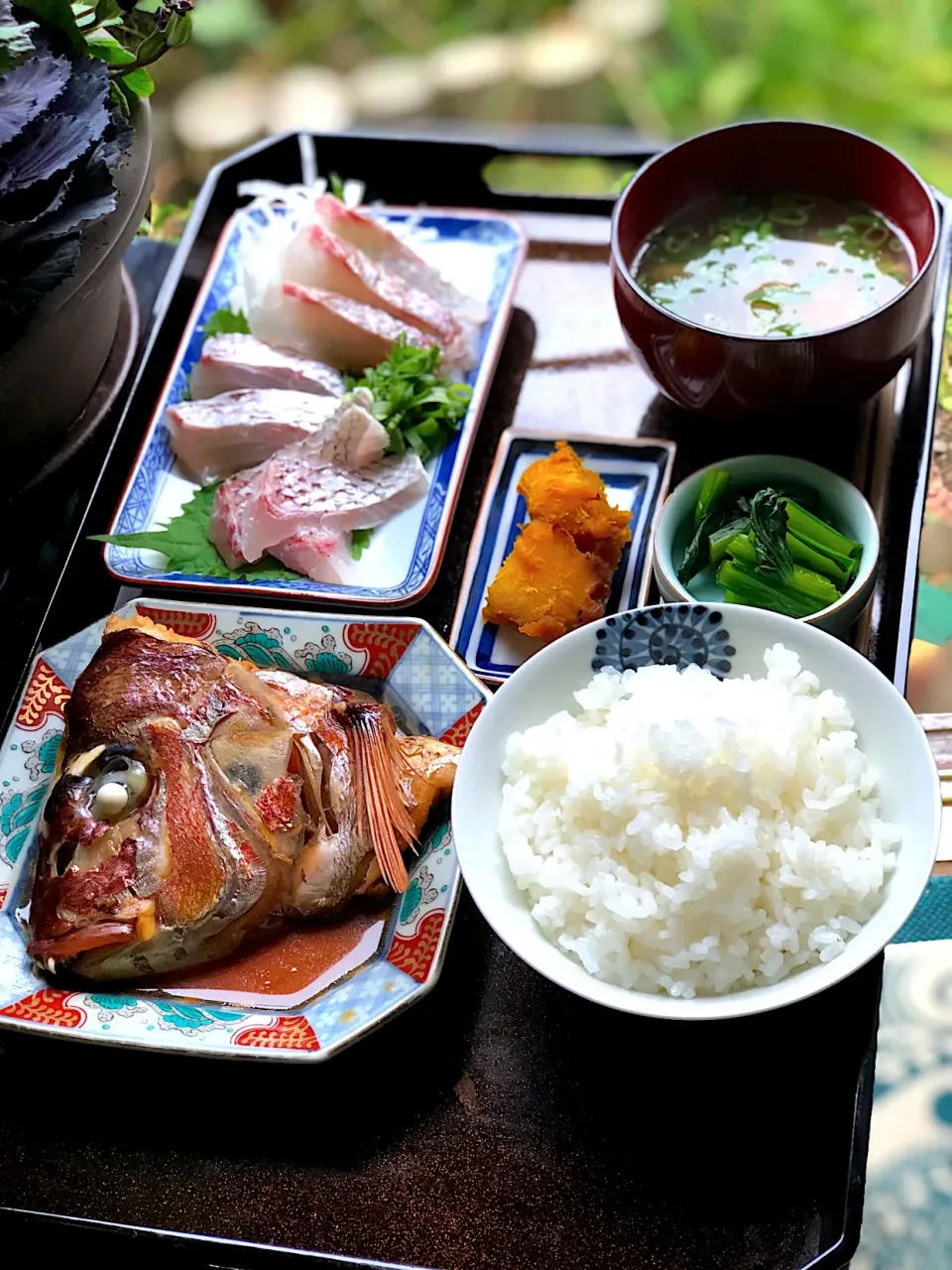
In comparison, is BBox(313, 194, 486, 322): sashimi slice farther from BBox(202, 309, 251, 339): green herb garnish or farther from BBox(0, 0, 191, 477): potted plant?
BBox(0, 0, 191, 477): potted plant

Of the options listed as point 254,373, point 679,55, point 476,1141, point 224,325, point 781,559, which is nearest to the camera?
point 476,1141

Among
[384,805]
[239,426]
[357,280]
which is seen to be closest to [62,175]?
[239,426]

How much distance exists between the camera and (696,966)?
4.80 ft

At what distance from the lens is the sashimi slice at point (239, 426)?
7.18ft

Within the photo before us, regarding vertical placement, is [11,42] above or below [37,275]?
above

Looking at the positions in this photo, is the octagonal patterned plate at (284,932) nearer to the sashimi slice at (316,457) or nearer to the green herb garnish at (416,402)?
the sashimi slice at (316,457)

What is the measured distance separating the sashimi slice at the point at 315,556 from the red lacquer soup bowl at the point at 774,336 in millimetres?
552

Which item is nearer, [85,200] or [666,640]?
[666,640]

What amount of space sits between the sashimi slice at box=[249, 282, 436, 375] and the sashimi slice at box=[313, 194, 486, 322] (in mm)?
101

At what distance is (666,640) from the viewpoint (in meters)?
1.70

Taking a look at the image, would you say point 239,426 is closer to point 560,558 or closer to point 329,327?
point 329,327

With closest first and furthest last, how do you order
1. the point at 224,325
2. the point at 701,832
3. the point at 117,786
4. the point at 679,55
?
the point at 701,832, the point at 117,786, the point at 224,325, the point at 679,55

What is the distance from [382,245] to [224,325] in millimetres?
313

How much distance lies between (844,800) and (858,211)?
1057mm
